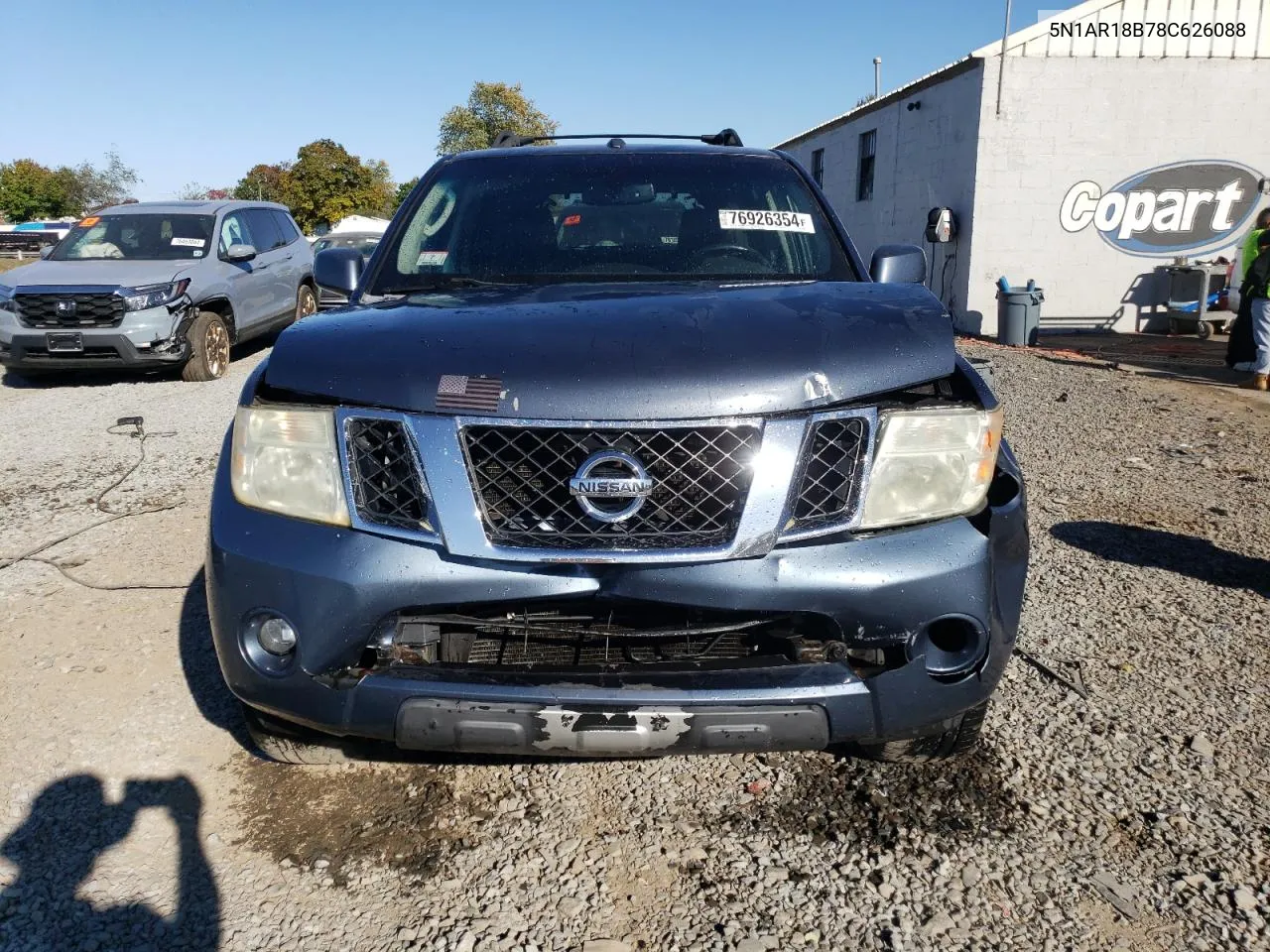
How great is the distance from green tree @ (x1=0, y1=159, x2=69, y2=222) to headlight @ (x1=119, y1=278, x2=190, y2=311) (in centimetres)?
6734

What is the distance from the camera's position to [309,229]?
52.2m

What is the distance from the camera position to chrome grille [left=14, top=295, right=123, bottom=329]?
9.39 meters

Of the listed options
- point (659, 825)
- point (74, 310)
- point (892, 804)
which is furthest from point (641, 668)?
point (74, 310)

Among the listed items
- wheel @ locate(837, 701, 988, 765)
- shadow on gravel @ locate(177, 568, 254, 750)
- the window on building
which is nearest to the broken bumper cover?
wheel @ locate(837, 701, 988, 765)

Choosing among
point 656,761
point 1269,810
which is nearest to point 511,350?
point 656,761

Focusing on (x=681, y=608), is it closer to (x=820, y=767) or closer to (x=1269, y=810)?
(x=820, y=767)

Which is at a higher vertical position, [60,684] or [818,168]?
[818,168]

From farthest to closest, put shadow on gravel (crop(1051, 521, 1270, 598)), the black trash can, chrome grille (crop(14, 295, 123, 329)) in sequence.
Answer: the black trash can
chrome grille (crop(14, 295, 123, 329))
shadow on gravel (crop(1051, 521, 1270, 598))

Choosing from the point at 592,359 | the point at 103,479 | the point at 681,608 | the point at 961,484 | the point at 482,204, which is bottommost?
the point at 103,479

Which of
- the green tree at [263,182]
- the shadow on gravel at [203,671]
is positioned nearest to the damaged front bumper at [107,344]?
the shadow on gravel at [203,671]

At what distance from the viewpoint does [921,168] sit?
16.6 meters

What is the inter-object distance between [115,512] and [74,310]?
16.3 ft

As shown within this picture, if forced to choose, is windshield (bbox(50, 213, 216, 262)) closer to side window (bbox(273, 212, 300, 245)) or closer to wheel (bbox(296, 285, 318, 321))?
side window (bbox(273, 212, 300, 245))

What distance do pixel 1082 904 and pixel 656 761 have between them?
115 centimetres
